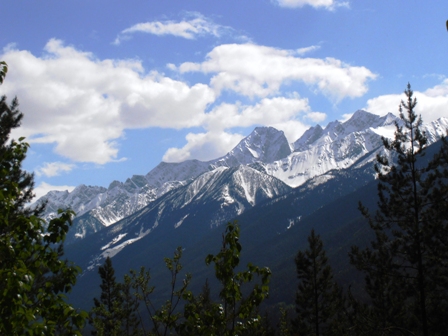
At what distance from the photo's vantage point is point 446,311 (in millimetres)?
35031

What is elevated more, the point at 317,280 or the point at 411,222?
the point at 411,222

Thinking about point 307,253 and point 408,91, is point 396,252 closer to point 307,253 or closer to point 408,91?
point 408,91

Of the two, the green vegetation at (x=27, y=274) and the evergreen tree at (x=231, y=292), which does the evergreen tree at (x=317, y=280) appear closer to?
the evergreen tree at (x=231, y=292)

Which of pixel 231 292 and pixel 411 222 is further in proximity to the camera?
pixel 411 222

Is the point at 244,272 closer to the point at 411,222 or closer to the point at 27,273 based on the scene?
the point at 27,273

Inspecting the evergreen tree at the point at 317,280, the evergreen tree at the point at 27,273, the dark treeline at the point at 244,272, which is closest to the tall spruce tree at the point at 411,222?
the dark treeline at the point at 244,272

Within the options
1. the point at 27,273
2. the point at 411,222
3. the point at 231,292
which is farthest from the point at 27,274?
the point at 411,222

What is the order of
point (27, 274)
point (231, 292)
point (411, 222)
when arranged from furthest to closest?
point (411, 222), point (231, 292), point (27, 274)

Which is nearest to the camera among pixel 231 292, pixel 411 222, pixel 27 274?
pixel 27 274

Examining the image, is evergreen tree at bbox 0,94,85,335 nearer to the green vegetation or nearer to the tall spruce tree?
the green vegetation

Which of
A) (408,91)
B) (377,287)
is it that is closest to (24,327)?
(408,91)

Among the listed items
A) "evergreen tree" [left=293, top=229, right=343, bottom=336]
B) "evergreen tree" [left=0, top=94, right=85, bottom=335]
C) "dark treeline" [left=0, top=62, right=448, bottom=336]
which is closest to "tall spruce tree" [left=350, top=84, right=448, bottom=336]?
"dark treeline" [left=0, top=62, right=448, bottom=336]

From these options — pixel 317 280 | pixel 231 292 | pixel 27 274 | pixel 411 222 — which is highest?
pixel 27 274

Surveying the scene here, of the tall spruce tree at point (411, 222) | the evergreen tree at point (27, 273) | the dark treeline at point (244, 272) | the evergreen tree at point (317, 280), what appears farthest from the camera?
the evergreen tree at point (317, 280)
